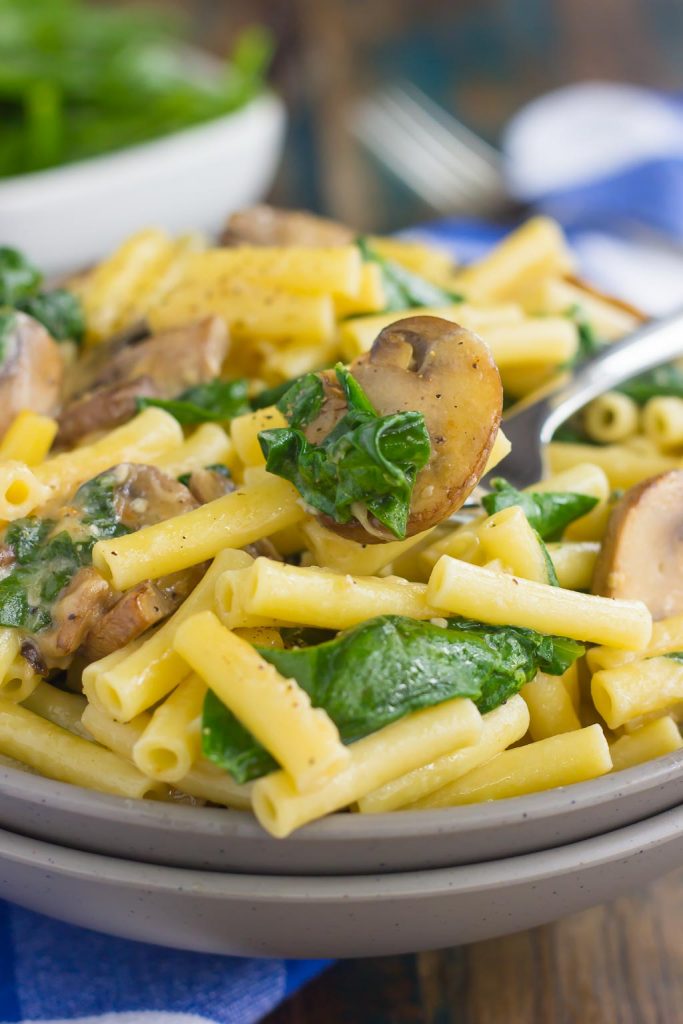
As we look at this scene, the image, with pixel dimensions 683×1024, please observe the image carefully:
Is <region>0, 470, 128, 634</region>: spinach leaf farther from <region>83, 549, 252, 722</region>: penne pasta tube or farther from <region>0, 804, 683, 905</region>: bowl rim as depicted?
<region>0, 804, 683, 905</region>: bowl rim

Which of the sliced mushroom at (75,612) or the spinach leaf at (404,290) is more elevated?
the spinach leaf at (404,290)

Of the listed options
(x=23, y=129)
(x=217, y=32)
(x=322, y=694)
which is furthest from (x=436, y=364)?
(x=217, y=32)

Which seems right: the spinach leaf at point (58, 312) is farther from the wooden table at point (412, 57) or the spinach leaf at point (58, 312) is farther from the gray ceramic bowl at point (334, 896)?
the wooden table at point (412, 57)

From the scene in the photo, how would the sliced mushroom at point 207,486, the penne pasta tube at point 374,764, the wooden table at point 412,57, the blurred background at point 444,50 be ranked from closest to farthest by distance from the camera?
the penne pasta tube at point 374,764 → the sliced mushroom at point 207,486 → the wooden table at point 412,57 → the blurred background at point 444,50

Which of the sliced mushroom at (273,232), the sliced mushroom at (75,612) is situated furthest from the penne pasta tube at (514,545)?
the sliced mushroom at (273,232)

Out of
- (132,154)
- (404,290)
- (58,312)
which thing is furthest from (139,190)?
(404,290)

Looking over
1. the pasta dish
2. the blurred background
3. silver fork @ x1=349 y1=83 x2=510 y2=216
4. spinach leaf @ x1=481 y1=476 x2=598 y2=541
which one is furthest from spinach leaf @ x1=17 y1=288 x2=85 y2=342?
the blurred background
